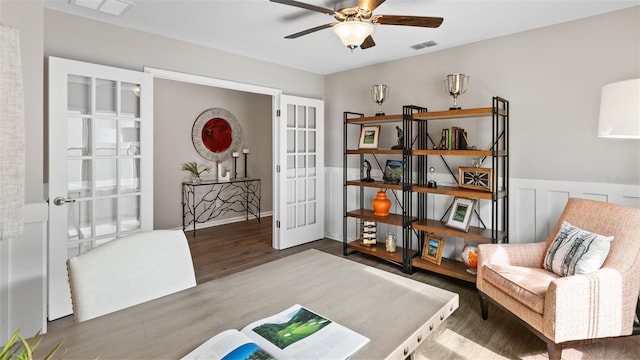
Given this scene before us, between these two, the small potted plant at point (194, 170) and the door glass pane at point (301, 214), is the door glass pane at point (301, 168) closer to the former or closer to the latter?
the door glass pane at point (301, 214)

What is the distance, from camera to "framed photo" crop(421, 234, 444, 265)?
3414 mm

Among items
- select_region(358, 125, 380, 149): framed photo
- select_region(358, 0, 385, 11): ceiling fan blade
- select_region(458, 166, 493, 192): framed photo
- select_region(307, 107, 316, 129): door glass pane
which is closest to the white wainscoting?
select_region(458, 166, 493, 192): framed photo

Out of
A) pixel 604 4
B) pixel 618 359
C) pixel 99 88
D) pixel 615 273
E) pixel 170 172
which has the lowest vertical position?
pixel 618 359

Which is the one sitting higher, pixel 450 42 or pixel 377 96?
pixel 450 42

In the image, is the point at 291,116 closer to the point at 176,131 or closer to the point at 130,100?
the point at 130,100

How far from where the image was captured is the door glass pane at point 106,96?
2771 millimetres

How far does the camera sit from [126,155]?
2.94m

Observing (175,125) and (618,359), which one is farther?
(175,125)

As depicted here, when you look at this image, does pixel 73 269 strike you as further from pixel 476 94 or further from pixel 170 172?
pixel 170 172

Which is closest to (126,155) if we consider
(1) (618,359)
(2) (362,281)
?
(2) (362,281)

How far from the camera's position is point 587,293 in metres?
1.89

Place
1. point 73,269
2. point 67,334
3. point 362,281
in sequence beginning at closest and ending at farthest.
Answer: point 67,334 < point 73,269 < point 362,281

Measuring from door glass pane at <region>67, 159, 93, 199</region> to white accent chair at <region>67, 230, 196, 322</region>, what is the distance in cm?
171

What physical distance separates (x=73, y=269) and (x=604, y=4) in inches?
147
